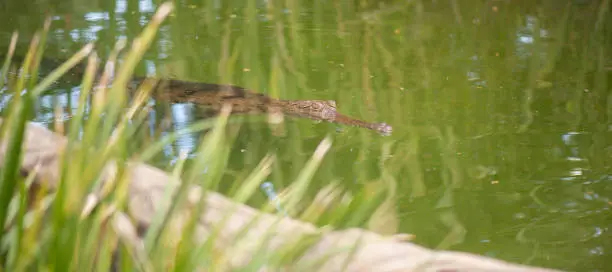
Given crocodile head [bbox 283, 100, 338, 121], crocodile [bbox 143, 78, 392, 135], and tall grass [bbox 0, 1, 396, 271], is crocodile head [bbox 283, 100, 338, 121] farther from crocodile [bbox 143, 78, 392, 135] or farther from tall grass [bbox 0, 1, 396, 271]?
tall grass [bbox 0, 1, 396, 271]

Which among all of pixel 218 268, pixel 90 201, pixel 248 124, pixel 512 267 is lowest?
pixel 248 124

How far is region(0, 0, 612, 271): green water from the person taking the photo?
→ 2.93 metres

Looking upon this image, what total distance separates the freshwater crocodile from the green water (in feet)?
0.21

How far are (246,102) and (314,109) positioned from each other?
0.39 m

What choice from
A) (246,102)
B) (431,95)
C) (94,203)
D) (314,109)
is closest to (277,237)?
(94,203)

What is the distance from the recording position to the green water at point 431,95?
9.61 ft

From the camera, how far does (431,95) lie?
429cm

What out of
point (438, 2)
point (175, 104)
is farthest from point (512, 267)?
point (438, 2)

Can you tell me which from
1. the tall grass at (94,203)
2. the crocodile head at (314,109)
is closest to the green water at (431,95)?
the crocodile head at (314,109)

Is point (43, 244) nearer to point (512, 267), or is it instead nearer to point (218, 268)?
point (218, 268)

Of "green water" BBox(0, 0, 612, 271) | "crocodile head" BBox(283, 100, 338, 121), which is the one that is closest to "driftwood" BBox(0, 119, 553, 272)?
"green water" BBox(0, 0, 612, 271)

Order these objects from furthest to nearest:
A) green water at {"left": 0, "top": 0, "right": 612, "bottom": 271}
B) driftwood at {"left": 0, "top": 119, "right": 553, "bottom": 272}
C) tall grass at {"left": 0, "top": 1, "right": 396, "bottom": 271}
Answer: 1. green water at {"left": 0, "top": 0, "right": 612, "bottom": 271}
2. driftwood at {"left": 0, "top": 119, "right": 553, "bottom": 272}
3. tall grass at {"left": 0, "top": 1, "right": 396, "bottom": 271}

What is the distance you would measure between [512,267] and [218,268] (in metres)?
0.87

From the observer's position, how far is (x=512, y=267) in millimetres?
1637
